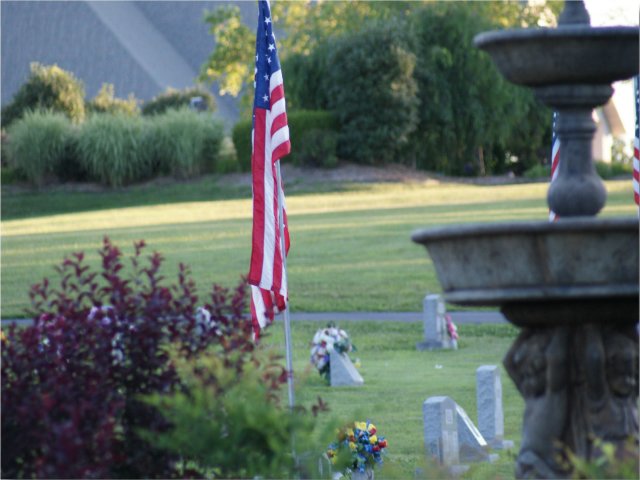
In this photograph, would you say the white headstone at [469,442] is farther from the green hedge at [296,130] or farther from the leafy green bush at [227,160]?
the leafy green bush at [227,160]

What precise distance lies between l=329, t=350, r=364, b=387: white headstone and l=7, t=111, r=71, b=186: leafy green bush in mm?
33430

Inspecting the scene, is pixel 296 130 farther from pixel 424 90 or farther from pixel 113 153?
pixel 113 153

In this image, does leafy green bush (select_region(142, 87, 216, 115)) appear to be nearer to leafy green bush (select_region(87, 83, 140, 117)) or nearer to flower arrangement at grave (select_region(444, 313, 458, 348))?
leafy green bush (select_region(87, 83, 140, 117))

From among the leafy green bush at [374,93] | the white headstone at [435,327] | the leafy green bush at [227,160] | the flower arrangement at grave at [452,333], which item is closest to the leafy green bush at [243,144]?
the leafy green bush at [227,160]

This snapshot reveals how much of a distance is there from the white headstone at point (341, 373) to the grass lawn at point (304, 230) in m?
6.55

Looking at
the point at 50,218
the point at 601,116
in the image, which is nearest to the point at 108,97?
the point at 50,218

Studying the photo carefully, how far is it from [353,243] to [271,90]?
19022mm

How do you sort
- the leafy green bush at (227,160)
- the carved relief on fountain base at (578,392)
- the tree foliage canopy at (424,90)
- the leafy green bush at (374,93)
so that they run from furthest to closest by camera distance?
1. the tree foliage canopy at (424,90)
2. the leafy green bush at (374,93)
3. the leafy green bush at (227,160)
4. the carved relief on fountain base at (578,392)

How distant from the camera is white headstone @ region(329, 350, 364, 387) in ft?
46.1

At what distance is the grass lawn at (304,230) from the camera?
74.5ft

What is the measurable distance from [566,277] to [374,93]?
146ft

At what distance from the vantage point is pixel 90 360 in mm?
5609

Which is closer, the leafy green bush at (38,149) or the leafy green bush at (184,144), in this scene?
the leafy green bush at (184,144)

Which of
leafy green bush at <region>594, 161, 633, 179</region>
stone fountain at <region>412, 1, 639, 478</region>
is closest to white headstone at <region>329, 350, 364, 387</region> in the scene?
stone fountain at <region>412, 1, 639, 478</region>
